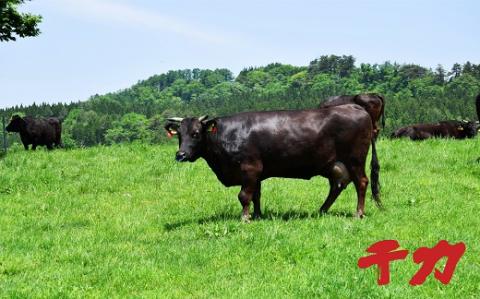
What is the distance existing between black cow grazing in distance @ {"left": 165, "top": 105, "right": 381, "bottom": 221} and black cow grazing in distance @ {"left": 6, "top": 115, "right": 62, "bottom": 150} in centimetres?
2274

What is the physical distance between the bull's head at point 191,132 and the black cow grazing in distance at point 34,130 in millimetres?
22405

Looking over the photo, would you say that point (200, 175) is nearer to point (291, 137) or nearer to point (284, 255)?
point (291, 137)

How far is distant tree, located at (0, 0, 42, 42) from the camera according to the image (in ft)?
84.4

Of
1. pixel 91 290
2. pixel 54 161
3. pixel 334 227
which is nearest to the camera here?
pixel 91 290

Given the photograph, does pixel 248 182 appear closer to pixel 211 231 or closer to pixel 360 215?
pixel 211 231

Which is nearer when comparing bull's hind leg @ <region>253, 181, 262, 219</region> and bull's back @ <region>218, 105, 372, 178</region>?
bull's back @ <region>218, 105, 372, 178</region>

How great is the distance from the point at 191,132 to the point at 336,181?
302 cm

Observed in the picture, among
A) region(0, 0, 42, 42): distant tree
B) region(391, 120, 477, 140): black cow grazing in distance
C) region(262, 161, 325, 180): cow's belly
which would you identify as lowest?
region(391, 120, 477, 140): black cow grazing in distance

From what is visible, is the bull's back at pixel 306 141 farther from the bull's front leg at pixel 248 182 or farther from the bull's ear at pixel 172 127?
the bull's ear at pixel 172 127

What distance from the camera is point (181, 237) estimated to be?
1054 cm

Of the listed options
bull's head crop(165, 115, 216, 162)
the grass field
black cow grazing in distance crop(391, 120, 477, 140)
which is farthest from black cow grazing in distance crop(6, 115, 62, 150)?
bull's head crop(165, 115, 216, 162)

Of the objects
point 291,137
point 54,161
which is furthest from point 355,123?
point 54,161

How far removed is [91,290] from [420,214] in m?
6.27

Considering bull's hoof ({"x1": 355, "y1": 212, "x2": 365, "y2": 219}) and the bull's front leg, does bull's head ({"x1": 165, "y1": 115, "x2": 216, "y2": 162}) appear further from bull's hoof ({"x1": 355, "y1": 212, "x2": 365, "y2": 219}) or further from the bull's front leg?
bull's hoof ({"x1": 355, "y1": 212, "x2": 365, "y2": 219})
